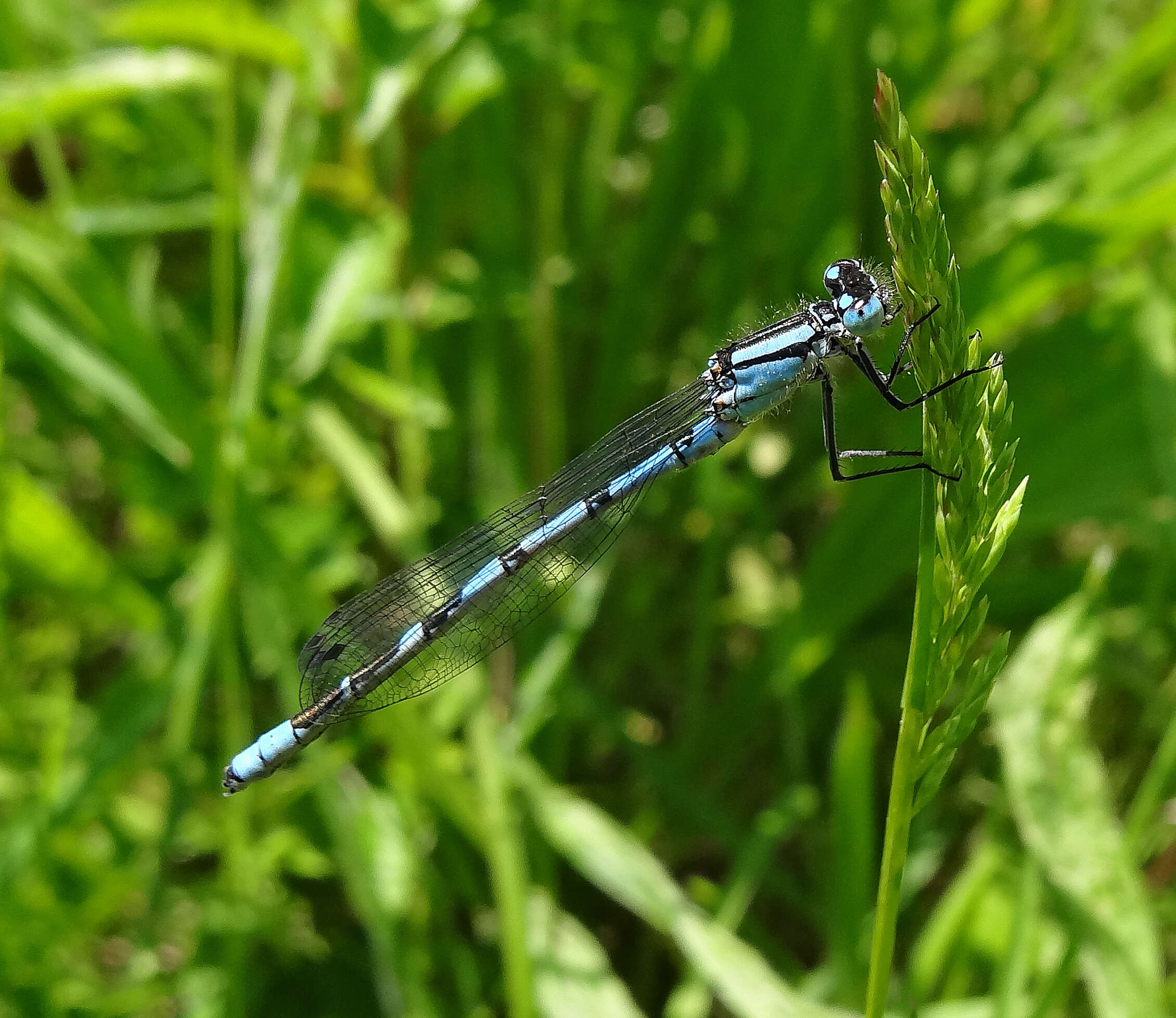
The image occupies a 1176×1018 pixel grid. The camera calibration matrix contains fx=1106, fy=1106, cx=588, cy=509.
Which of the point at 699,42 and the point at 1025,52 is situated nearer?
the point at 699,42

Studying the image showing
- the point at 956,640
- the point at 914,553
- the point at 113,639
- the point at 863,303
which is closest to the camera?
the point at 956,640

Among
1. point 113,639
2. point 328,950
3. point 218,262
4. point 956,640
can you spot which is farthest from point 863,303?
point 113,639

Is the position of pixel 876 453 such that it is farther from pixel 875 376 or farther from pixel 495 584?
pixel 495 584

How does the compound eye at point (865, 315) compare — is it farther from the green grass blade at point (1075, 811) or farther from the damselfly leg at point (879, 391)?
the green grass blade at point (1075, 811)

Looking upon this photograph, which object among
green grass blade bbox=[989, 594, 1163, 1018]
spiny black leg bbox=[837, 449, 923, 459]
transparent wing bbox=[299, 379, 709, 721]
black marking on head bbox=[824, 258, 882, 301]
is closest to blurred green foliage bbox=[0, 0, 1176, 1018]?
green grass blade bbox=[989, 594, 1163, 1018]

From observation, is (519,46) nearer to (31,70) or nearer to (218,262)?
(218,262)

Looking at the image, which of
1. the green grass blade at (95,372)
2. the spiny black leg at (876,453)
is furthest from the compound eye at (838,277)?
the green grass blade at (95,372)
